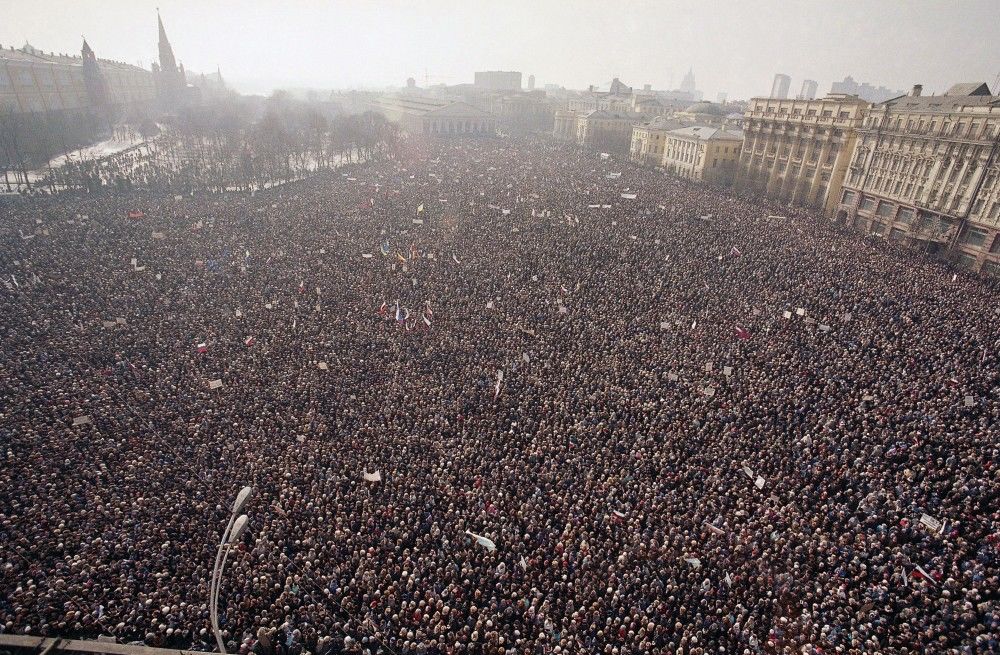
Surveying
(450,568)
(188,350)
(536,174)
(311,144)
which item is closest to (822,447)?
(450,568)

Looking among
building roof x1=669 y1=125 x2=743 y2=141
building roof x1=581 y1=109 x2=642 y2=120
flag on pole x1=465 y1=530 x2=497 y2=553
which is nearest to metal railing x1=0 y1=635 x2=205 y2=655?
flag on pole x1=465 y1=530 x2=497 y2=553

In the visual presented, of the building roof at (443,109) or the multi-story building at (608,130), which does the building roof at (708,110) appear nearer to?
the multi-story building at (608,130)

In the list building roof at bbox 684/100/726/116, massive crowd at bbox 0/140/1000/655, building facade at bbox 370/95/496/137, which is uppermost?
building roof at bbox 684/100/726/116

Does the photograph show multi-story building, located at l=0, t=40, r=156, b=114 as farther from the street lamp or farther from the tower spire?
the street lamp

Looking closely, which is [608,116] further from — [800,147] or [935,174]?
[935,174]

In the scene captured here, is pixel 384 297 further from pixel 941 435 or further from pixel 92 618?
pixel 941 435
